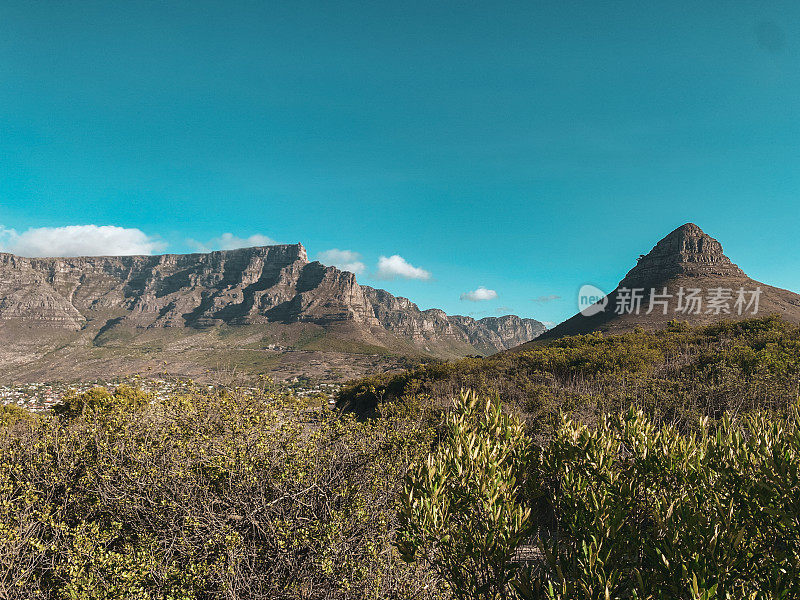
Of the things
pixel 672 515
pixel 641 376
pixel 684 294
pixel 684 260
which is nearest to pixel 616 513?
pixel 672 515

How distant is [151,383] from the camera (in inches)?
536

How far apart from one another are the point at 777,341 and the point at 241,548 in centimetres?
7265

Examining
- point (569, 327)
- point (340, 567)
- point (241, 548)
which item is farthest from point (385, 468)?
point (569, 327)

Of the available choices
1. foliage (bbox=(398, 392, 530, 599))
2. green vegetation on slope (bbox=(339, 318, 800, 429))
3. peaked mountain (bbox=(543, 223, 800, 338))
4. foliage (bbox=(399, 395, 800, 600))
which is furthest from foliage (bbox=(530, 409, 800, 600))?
peaked mountain (bbox=(543, 223, 800, 338))

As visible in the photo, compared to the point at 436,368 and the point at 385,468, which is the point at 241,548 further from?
the point at 436,368

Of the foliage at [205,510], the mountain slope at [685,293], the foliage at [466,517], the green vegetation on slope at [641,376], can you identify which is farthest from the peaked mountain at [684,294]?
the foliage at [466,517]

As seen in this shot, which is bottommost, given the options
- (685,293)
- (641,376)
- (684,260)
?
(641,376)

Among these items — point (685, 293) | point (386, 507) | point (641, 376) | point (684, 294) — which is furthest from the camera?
point (685, 293)

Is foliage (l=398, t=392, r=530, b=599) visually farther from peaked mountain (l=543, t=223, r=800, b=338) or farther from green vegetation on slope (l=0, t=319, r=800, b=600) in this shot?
peaked mountain (l=543, t=223, r=800, b=338)

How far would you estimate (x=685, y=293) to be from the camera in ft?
350

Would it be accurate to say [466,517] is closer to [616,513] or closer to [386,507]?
[616,513]

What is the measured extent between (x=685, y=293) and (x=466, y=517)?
425 feet

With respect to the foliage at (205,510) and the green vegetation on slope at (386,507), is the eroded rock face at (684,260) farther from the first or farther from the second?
the foliage at (205,510)

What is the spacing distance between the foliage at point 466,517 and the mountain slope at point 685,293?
3920 inches
